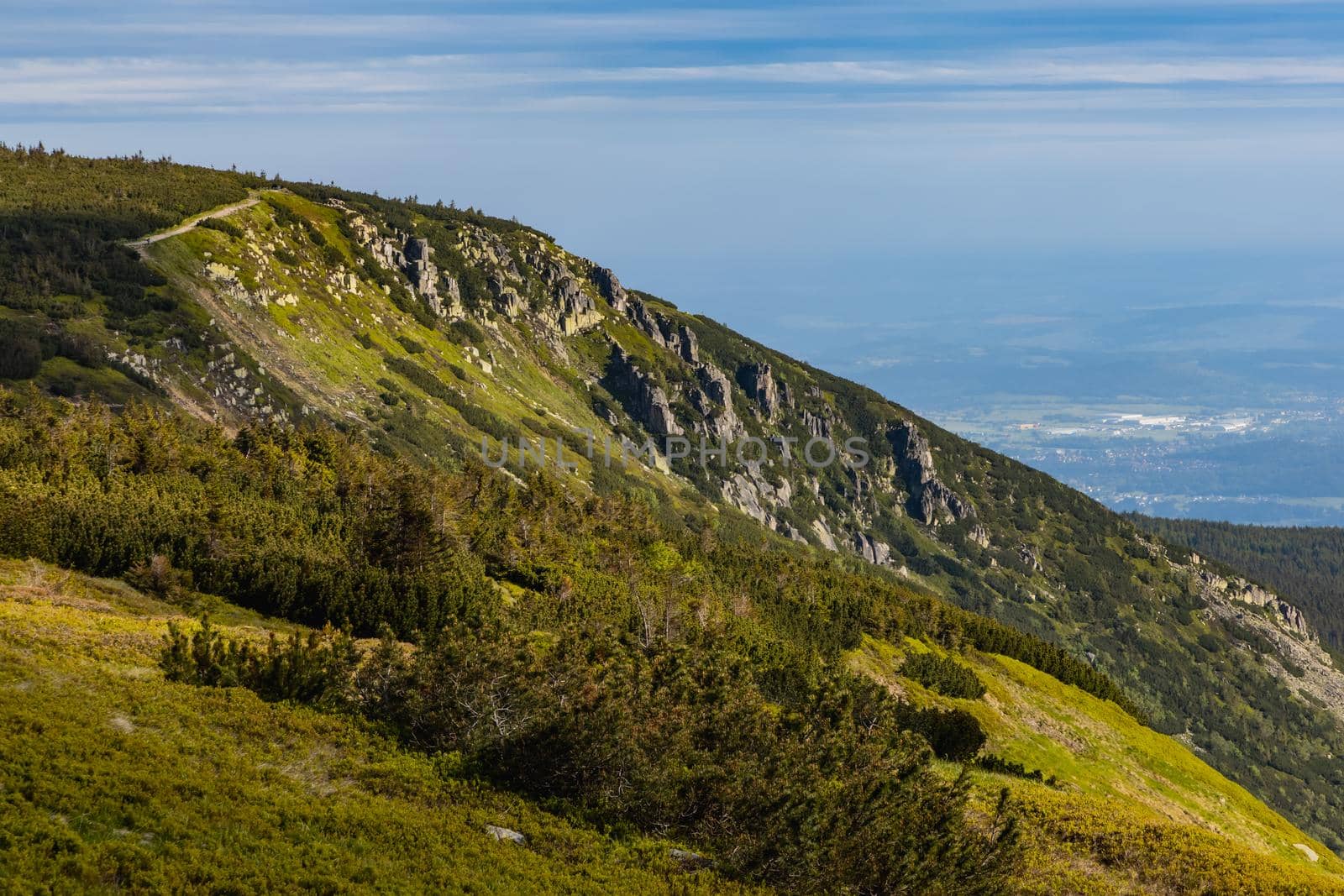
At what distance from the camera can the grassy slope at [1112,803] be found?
41.0 meters

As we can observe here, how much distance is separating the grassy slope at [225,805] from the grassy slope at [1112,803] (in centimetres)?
1988

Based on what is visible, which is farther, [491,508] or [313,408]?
[313,408]

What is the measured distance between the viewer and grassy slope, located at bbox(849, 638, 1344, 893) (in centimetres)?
4097

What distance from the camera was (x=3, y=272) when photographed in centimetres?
15475

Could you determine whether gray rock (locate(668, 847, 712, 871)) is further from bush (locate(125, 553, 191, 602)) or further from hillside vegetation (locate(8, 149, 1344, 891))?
bush (locate(125, 553, 191, 602))

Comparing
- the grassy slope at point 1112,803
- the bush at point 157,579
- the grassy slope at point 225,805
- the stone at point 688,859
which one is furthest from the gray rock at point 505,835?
the bush at point 157,579

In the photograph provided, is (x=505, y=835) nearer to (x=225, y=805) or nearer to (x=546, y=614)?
(x=225, y=805)

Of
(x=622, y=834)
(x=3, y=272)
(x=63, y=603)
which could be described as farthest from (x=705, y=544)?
(x=3, y=272)

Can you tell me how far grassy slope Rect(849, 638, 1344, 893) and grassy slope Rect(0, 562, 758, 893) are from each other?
19.9 m

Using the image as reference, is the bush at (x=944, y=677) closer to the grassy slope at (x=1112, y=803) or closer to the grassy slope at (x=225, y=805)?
the grassy slope at (x=1112, y=803)

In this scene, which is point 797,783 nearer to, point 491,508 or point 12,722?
point 12,722

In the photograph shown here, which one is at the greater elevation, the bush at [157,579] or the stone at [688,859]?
the bush at [157,579]

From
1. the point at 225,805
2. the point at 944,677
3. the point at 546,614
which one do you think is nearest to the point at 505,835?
→ the point at 225,805

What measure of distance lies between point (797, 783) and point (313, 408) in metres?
149
